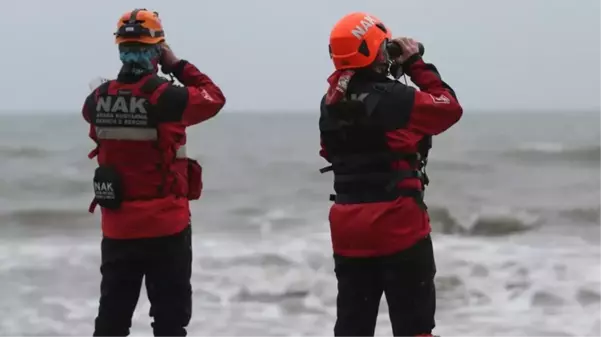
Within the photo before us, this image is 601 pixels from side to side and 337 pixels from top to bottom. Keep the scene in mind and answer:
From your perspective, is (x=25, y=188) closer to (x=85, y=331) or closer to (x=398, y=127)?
(x=85, y=331)

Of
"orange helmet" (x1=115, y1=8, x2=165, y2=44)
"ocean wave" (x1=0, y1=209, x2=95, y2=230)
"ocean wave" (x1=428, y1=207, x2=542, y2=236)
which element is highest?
"ocean wave" (x1=0, y1=209, x2=95, y2=230)

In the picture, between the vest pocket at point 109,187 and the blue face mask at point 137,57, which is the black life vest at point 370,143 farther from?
the vest pocket at point 109,187

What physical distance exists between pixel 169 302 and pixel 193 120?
0.86m

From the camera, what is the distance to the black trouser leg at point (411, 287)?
3494 millimetres

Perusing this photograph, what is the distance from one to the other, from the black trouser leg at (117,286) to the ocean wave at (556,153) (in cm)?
2682

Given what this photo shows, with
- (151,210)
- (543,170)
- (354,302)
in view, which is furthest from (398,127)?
(543,170)

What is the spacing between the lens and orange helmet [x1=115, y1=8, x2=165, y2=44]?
3928 mm

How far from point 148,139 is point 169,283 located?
0.68 metres

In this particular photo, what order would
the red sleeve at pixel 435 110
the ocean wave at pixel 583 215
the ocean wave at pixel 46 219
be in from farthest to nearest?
the ocean wave at pixel 46 219 → the ocean wave at pixel 583 215 → the red sleeve at pixel 435 110

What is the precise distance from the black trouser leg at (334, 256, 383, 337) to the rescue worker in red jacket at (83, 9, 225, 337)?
2.68ft

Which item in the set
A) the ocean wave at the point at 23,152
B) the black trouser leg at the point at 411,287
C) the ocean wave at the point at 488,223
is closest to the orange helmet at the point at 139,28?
the black trouser leg at the point at 411,287

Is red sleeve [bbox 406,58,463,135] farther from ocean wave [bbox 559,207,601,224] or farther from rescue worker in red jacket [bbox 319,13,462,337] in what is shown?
ocean wave [bbox 559,207,601,224]

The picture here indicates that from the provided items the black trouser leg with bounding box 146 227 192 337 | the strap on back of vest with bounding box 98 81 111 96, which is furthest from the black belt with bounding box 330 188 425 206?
the strap on back of vest with bounding box 98 81 111 96

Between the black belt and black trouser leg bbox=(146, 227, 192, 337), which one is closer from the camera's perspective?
the black belt
